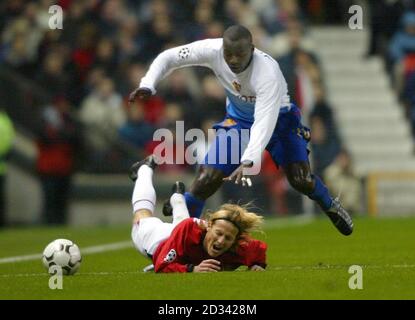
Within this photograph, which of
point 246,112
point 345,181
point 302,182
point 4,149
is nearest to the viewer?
point 246,112

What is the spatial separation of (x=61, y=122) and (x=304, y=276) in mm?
11084

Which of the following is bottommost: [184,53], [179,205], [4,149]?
[179,205]

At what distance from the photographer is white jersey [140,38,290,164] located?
400 inches

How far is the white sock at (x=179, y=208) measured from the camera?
10.3 metres

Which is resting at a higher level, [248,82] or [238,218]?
[248,82]

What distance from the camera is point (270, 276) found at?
30.4ft

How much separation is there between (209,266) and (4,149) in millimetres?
9832

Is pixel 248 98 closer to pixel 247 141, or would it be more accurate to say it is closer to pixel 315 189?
pixel 247 141

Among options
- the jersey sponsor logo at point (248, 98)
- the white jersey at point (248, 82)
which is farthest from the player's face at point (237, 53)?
the jersey sponsor logo at point (248, 98)

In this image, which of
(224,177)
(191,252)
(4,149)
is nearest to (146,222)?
(191,252)

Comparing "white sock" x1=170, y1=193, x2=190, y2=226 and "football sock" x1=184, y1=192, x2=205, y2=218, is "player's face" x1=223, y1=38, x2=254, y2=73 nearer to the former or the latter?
"white sock" x1=170, y1=193, x2=190, y2=226

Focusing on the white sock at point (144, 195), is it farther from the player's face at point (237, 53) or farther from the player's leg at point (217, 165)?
the player's face at point (237, 53)

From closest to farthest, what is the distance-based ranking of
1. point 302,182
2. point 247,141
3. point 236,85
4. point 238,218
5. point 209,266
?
1. point 209,266
2. point 238,218
3. point 236,85
4. point 247,141
5. point 302,182
